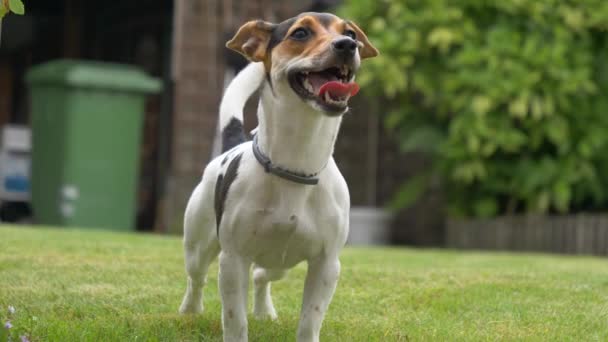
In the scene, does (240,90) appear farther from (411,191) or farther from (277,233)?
(411,191)

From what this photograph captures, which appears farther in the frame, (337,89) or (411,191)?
(411,191)

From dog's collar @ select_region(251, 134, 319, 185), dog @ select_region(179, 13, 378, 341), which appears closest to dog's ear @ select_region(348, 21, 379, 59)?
dog @ select_region(179, 13, 378, 341)

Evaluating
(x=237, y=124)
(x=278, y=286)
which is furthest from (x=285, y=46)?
(x=278, y=286)

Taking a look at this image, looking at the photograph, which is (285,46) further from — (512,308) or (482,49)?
(482,49)

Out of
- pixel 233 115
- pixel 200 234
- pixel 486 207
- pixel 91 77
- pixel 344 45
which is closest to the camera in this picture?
pixel 344 45

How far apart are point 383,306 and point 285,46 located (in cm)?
208

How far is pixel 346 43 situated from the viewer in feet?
13.2

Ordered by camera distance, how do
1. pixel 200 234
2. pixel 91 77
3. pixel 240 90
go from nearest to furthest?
pixel 200 234 → pixel 240 90 → pixel 91 77

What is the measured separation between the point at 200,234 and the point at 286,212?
2.54 feet

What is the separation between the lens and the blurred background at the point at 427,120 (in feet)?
37.5

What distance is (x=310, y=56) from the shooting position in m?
4.10

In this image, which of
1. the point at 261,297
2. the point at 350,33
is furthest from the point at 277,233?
the point at 261,297

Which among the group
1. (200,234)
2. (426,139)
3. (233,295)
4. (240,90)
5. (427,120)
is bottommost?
(233,295)

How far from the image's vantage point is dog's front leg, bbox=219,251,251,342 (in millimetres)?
4375
